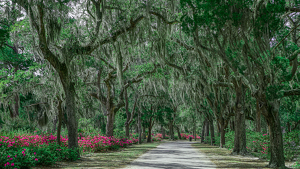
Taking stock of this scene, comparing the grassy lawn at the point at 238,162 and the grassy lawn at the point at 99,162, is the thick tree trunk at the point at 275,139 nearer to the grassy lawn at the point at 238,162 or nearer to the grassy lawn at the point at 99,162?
the grassy lawn at the point at 238,162

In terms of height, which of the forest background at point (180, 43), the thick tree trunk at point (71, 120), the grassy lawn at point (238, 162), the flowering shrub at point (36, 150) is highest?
the forest background at point (180, 43)

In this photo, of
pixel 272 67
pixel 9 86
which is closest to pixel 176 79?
pixel 272 67

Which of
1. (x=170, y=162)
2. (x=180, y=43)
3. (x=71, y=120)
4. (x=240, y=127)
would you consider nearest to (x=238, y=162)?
(x=170, y=162)

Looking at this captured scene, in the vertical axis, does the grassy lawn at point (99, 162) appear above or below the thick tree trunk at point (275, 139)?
below

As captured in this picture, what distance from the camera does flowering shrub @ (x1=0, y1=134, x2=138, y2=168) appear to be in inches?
251

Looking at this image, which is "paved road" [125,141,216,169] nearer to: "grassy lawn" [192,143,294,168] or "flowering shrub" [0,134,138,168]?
"grassy lawn" [192,143,294,168]

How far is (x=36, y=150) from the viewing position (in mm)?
7543

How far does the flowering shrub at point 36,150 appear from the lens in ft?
20.9

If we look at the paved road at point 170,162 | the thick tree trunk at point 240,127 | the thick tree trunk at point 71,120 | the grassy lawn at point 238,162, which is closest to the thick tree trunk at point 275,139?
the grassy lawn at point 238,162

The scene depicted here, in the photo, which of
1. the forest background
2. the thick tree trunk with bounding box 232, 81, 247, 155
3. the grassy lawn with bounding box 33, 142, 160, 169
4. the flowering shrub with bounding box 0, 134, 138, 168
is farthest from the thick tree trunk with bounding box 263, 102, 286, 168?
the flowering shrub with bounding box 0, 134, 138, 168

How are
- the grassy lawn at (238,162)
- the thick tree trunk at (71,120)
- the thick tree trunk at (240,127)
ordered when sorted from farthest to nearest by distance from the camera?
the thick tree trunk at (240,127)
the thick tree trunk at (71,120)
the grassy lawn at (238,162)

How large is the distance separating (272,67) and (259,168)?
348cm

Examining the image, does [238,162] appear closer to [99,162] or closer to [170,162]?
[170,162]

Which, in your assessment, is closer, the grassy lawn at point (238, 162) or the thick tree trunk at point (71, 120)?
the grassy lawn at point (238, 162)
